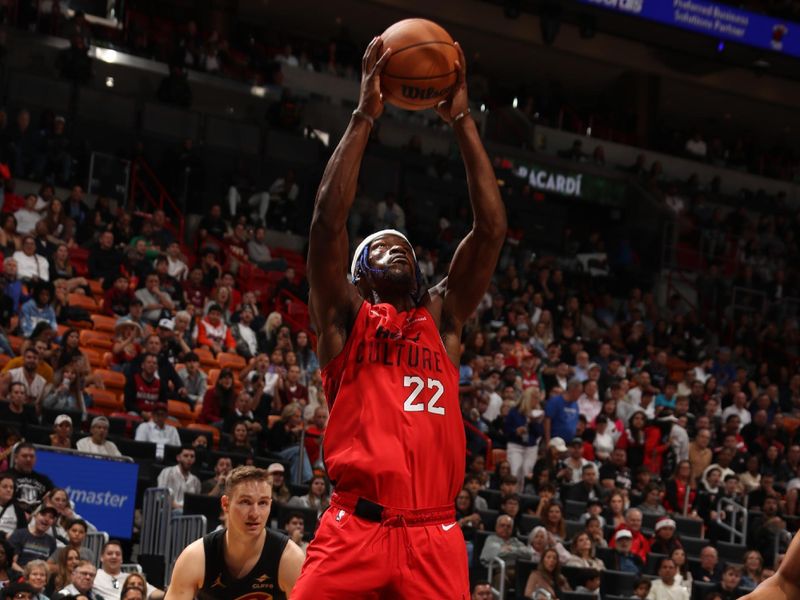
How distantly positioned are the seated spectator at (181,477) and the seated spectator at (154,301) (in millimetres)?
3373

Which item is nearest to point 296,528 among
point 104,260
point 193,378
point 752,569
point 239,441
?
point 239,441

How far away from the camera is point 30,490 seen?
11.1 m

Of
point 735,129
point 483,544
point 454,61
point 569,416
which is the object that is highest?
point 735,129

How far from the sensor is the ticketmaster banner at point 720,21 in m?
23.4

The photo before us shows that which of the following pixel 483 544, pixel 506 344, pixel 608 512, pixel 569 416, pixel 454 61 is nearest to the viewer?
pixel 454 61

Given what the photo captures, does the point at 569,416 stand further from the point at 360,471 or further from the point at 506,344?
the point at 360,471

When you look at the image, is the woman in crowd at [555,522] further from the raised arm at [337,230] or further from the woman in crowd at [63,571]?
the raised arm at [337,230]

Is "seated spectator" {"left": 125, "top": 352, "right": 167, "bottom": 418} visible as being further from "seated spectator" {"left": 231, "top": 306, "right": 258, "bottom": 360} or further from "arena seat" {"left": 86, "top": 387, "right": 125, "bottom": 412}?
"seated spectator" {"left": 231, "top": 306, "right": 258, "bottom": 360}

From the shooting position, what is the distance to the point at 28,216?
16.3 meters

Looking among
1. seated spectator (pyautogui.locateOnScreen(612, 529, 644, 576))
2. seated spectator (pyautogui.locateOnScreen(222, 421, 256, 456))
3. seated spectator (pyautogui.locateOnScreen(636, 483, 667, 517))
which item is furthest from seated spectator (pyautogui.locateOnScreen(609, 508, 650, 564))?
seated spectator (pyautogui.locateOnScreen(222, 421, 256, 456))

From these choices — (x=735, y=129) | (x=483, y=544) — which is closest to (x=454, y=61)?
(x=483, y=544)

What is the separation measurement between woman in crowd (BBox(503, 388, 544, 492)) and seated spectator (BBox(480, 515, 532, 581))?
7.54 feet

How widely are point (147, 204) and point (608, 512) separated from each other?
351 inches

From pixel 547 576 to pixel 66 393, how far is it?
196 inches
